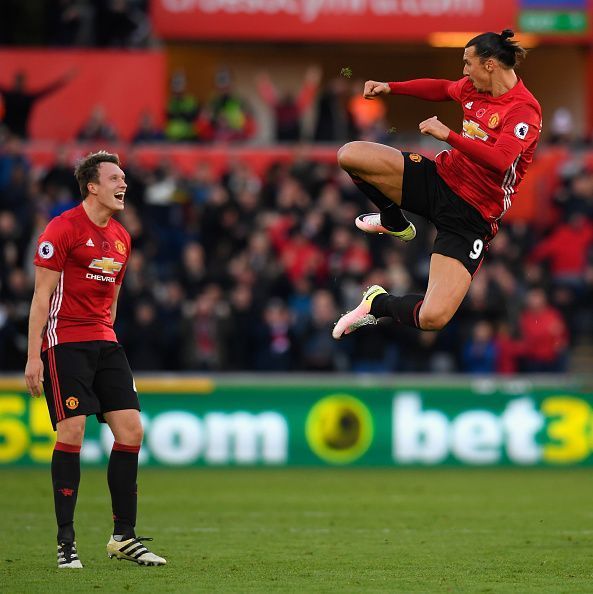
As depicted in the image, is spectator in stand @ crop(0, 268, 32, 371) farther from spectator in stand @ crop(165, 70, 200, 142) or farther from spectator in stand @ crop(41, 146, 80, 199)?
spectator in stand @ crop(165, 70, 200, 142)

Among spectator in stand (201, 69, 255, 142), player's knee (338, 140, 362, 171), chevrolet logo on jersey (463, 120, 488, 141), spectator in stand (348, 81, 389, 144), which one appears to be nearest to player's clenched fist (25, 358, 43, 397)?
player's knee (338, 140, 362, 171)

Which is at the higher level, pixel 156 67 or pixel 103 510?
pixel 156 67

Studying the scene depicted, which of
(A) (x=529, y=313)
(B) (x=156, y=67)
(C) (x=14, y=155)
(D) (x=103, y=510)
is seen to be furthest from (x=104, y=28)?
(D) (x=103, y=510)

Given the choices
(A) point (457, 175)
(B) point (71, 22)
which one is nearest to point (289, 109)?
(B) point (71, 22)

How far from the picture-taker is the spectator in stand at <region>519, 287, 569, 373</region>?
17.5m

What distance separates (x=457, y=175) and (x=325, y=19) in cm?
1469

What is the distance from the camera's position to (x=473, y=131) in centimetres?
895

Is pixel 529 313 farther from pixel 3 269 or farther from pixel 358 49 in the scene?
pixel 358 49

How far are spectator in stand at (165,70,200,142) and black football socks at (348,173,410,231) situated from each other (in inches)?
496

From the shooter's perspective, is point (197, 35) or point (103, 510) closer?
point (103, 510)

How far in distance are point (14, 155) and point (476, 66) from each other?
1167cm

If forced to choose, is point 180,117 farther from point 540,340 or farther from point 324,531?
point 324,531

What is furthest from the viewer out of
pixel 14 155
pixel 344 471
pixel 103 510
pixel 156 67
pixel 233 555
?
pixel 156 67

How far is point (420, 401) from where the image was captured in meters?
16.4
